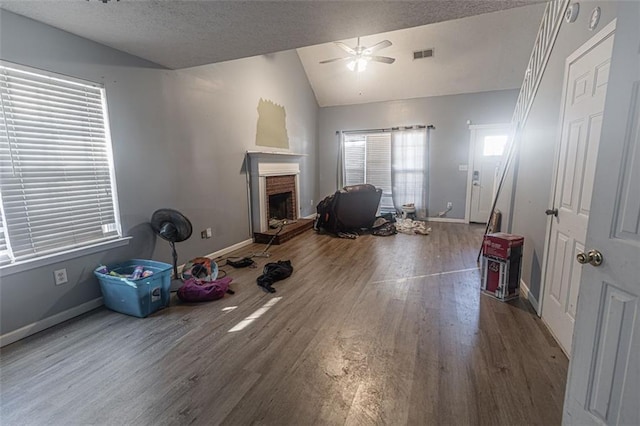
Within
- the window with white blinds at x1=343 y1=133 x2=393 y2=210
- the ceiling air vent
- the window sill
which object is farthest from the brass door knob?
the window with white blinds at x1=343 y1=133 x2=393 y2=210

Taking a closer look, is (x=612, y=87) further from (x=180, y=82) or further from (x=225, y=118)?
(x=225, y=118)

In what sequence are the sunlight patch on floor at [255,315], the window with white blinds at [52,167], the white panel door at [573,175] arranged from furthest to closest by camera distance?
the sunlight patch on floor at [255,315], the window with white blinds at [52,167], the white panel door at [573,175]

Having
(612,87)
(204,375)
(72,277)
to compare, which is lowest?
(204,375)

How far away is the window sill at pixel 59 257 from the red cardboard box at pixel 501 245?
3.42 meters

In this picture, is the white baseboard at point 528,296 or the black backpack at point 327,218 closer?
the white baseboard at point 528,296

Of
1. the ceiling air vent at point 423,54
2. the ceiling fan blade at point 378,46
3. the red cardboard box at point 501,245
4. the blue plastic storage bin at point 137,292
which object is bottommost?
the blue plastic storage bin at point 137,292

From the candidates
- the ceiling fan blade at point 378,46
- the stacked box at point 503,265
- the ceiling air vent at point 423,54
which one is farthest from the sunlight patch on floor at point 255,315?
the ceiling air vent at point 423,54

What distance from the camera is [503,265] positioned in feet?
8.63

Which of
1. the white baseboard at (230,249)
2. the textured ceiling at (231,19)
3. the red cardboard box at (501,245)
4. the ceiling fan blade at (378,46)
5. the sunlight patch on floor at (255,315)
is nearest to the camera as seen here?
the textured ceiling at (231,19)

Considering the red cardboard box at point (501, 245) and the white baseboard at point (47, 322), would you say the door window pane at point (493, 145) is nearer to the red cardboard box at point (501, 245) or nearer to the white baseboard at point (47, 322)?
the red cardboard box at point (501, 245)

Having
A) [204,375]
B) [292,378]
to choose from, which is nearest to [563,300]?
[292,378]

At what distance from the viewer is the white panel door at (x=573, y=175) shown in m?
1.69

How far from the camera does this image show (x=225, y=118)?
13.3 ft

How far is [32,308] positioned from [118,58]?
2.20 metres
